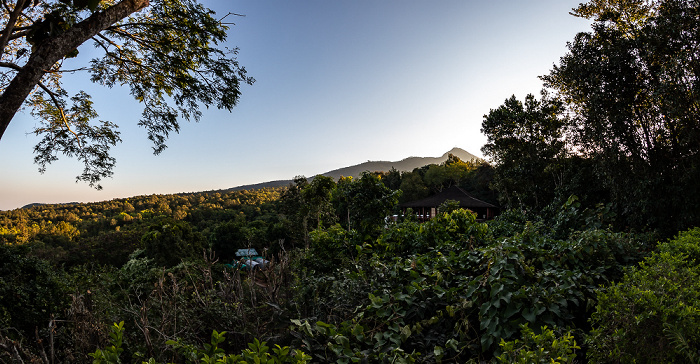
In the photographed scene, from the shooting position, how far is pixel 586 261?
272 cm

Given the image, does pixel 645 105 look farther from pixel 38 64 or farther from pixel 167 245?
pixel 167 245

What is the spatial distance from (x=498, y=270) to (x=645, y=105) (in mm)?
8582

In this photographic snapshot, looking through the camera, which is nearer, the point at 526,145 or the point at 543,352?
the point at 543,352

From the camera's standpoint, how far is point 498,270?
82.6 inches

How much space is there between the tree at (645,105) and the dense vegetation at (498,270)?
0.04m

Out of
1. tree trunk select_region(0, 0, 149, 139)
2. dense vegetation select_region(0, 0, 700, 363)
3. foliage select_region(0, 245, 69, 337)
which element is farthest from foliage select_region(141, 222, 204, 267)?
tree trunk select_region(0, 0, 149, 139)

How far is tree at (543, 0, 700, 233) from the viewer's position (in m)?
6.53

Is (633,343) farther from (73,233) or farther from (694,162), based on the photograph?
(73,233)

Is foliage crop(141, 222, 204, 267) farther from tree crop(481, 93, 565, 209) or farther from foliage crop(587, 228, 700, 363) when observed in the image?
foliage crop(587, 228, 700, 363)

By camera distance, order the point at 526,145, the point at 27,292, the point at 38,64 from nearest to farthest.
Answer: the point at 38,64, the point at 27,292, the point at 526,145

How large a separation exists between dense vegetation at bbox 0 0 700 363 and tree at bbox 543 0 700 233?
0.12ft

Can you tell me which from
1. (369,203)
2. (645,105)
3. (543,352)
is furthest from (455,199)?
(543,352)

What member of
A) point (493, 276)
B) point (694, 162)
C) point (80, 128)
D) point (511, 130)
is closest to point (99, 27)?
point (80, 128)

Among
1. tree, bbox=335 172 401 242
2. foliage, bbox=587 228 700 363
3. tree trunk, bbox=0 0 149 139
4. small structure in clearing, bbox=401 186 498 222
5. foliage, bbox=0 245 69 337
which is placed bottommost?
small structure in clearing, bbox=401 186 498 222
